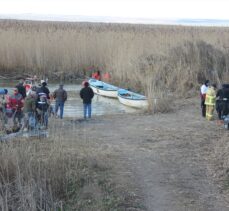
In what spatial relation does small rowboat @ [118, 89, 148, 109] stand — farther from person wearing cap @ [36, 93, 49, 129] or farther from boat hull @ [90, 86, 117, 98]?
person wearing cap @ [36, 93, 49, 129]

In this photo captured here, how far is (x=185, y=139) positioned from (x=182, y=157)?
171cm

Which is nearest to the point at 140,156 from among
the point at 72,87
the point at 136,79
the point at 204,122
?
the point at 204,122

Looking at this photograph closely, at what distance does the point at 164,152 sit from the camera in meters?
10.6

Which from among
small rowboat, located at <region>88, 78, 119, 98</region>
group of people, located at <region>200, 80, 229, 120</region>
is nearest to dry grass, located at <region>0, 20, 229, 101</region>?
small rowboat, located at <region>88, 78, 119, 98</region>

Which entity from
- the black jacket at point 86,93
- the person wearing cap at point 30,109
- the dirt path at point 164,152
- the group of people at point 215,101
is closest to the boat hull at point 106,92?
the dirt path at point 164,152

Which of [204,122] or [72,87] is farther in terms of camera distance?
[72,87]

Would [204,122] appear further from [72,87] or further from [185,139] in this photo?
[72,87]

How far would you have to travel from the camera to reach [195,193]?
822cm

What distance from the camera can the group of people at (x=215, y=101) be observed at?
14.2 m

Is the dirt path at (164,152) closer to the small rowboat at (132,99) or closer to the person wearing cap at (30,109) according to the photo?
the person wearing cap at (30,109)

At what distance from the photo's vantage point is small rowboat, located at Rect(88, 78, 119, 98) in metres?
22.3

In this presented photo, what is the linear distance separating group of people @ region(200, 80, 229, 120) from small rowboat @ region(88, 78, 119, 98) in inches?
288

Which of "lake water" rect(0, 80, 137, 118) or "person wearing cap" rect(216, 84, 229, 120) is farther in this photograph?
"lake water" rect(0, 80, 137, 118)

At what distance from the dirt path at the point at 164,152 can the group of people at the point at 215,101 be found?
0.35 metres
